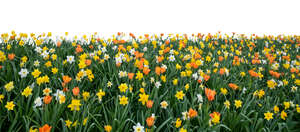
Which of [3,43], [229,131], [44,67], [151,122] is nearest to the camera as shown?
[151,122]

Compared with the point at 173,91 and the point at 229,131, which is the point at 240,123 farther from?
the point at 173,91

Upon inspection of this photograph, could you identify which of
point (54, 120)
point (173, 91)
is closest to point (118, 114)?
point (54, 120)

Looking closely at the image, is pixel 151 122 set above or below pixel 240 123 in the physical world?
above

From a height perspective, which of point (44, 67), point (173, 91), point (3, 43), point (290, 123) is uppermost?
point (3, 43)

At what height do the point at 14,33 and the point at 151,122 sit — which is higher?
the point at 14,33

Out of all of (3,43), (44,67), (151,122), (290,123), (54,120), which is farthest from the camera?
(3,43)

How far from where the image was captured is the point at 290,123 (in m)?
2.24

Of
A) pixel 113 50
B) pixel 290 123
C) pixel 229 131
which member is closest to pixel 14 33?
pixel 113 50

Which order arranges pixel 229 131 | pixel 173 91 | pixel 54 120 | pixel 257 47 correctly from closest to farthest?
1. pixel 54 120
2. pixel 229 131
3. pixel 173 91
4. pixel 257 47

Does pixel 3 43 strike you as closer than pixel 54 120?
No

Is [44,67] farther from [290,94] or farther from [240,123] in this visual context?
[290,94]

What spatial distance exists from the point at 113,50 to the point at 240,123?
3.00 metres

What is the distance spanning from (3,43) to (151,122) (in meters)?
3.90

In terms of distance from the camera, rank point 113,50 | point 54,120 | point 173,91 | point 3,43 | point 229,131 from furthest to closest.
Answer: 1. point 113,50
2. point 3,43
3. point 173,91
4. point 229,131
5. point 54,120
